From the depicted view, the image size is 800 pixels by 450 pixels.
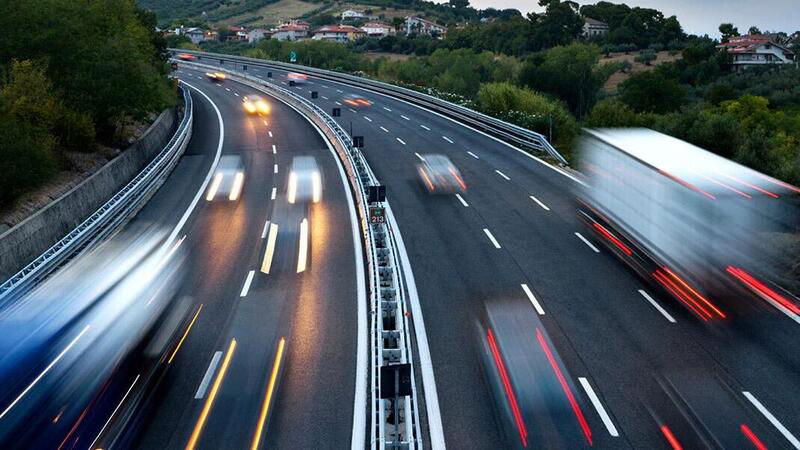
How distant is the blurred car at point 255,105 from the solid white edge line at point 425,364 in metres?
39.4

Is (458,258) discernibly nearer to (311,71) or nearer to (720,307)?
(720,307)

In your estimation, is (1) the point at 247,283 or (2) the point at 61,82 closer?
(1) the point at 247,283

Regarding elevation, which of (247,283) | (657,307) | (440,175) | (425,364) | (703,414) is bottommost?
(247,283)

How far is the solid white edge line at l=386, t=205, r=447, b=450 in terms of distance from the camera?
12.3m

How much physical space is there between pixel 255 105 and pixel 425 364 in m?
51.0

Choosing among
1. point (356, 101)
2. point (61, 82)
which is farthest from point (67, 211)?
point (356, 101)

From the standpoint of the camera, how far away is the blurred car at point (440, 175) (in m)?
30.0

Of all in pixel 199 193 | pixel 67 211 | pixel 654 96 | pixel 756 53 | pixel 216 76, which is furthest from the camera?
pixel 756 53

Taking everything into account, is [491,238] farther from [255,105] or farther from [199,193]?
[255,105]

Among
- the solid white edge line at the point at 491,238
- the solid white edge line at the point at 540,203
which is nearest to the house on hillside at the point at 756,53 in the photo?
the solid white edge line at the point at 540,203

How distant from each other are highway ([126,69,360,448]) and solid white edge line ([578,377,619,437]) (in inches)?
192

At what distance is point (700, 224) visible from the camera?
661 inches

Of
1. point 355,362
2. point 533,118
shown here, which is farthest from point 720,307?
point 533,118

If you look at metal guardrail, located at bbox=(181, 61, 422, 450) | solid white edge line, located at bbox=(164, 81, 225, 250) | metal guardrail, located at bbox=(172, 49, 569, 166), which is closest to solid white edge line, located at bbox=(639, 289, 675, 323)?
metal guardrail, located at bbox=(181, 61, 422, 450)
